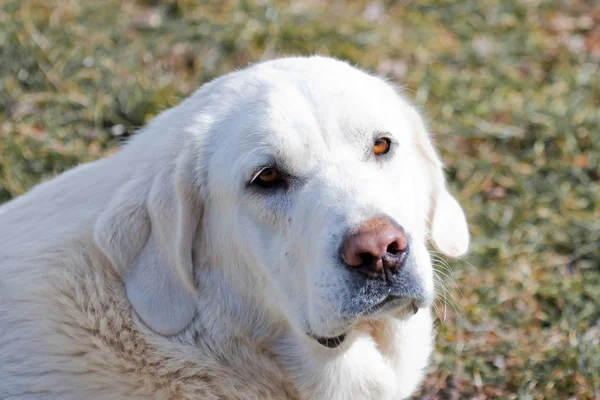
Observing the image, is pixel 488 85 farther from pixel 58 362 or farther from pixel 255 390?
pixel 58 362

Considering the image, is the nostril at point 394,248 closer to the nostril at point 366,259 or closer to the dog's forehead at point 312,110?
the nostril at point 366,259

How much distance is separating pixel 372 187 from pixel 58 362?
1388 millimetres

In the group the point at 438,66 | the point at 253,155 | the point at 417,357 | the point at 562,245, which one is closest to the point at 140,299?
the point at 253,155

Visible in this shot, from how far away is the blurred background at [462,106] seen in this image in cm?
478

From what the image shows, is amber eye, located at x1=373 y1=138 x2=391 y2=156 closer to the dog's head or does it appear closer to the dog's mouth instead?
the dog's head

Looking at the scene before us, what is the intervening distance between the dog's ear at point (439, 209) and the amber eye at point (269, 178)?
82 centimetres

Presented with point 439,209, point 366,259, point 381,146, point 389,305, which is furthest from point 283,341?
point 439,209

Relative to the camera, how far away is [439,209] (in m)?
3.99

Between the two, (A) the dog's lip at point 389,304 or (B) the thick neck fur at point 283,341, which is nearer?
(A) the dog's lip at point 389,304

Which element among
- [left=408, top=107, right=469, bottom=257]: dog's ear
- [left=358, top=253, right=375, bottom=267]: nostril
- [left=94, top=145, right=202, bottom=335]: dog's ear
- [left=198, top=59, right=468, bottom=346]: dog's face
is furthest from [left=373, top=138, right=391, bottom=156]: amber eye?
[left=94, top=145, right=202, bottom=335]: dog's ear

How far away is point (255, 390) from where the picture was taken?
11.4 ft

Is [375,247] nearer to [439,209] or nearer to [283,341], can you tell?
[283,341]

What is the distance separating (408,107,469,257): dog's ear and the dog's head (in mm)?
244

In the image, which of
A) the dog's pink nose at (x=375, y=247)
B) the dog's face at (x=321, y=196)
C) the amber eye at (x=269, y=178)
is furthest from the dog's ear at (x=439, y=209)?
the dog's pink nose at (x=375, y=247)
